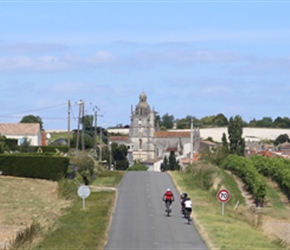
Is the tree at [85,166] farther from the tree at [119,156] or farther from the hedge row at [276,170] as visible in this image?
the tree at [119,156]

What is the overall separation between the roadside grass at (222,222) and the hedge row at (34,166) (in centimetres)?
810

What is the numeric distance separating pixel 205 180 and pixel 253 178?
4809mm

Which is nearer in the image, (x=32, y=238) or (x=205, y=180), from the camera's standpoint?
(x=32, y=238)

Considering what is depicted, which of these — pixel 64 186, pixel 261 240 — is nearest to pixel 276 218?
pixel 64 186

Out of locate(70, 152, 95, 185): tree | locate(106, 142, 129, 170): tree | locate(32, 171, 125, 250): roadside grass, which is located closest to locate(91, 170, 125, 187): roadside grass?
locate(70, 152, 95, 185): tree

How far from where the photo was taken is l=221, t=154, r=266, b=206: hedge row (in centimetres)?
6831

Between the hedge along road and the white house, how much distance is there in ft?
154

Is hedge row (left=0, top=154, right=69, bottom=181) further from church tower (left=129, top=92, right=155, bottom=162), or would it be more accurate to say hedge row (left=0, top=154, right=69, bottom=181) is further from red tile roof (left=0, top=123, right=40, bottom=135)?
church tower (left=129, top=92, right=155, bottom=162)

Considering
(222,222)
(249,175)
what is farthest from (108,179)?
(222,222)

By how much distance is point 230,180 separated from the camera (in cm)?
7775

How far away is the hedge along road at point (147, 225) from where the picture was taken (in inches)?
1346

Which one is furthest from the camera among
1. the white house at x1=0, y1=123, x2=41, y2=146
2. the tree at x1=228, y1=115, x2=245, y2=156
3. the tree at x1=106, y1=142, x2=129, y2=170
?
the tree at x1=106, y1=142, x2=129, y2=170

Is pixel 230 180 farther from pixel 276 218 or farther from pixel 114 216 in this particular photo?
pixel 114 216

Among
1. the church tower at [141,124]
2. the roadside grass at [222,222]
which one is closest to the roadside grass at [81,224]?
the roadside grass at [222,222]
